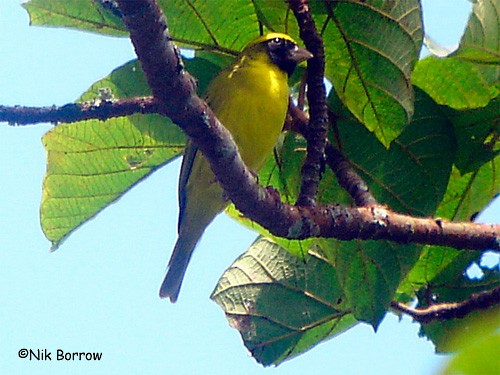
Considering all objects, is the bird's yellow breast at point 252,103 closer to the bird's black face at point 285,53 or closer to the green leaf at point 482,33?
the bird's black face at point 285,53

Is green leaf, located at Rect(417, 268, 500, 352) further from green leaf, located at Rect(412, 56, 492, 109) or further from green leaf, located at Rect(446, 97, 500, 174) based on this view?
green leaf, located at Rect(412, 56, 492, 109)

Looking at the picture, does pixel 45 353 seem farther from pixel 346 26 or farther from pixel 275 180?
pixel 346 26

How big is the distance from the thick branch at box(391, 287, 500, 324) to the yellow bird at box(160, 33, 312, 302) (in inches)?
35.3

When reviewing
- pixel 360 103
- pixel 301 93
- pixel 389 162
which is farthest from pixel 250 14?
pixel 389 162

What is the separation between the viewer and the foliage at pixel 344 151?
8.22ft

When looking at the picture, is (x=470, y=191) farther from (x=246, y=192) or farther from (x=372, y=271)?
(x=246, y=192)

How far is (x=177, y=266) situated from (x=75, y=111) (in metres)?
1.99

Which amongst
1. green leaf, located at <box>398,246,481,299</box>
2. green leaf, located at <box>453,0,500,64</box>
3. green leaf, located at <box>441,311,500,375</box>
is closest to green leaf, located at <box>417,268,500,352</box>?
green leaf, located at <box>398,246,481,299</box>

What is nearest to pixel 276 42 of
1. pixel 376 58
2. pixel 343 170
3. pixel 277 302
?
pixel 376 58

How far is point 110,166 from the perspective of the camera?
2951 mm

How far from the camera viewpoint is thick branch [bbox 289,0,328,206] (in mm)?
2334

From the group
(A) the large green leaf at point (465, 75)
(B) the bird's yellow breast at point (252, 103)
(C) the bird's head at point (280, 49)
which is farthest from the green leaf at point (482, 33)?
(B) the bird's yellow breast at point (252, 103)

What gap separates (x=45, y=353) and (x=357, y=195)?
2010mm

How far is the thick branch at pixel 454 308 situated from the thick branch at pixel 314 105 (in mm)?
760
